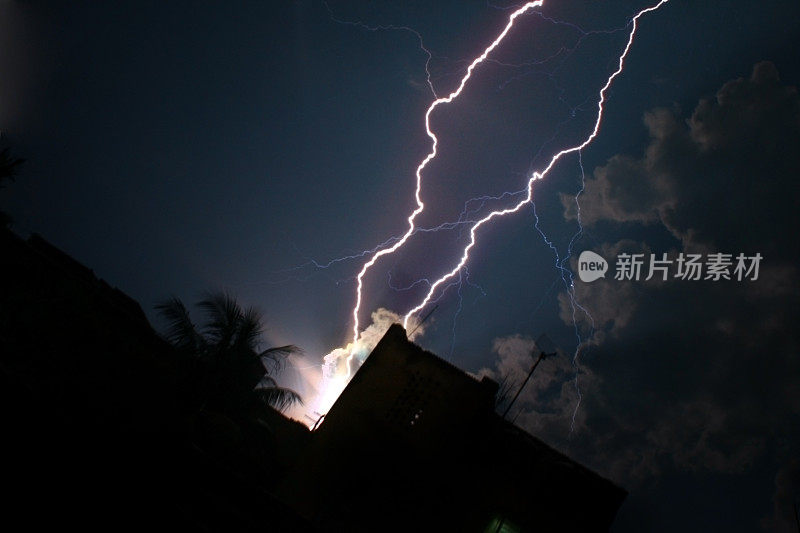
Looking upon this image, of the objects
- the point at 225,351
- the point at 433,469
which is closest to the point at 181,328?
the point at 225,351

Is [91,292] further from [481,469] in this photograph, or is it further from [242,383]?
[481,469]

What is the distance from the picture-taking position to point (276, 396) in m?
11.5

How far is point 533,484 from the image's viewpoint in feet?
31.6

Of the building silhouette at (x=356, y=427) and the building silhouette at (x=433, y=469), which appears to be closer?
the building silhouette at (x=356, y=427)

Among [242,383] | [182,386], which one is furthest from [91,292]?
[242,383]

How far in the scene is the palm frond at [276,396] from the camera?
1123 cm

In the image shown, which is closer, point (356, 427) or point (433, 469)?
point (433, 469)

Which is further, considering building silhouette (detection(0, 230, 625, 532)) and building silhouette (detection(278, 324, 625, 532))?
building silhouette (detection(278, 324, 625, 532))

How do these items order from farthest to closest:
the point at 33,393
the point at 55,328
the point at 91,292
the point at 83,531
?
the point at 91,292
the point at 55,328
the point at 83,531
the point at 33,393

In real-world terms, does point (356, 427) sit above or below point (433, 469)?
below

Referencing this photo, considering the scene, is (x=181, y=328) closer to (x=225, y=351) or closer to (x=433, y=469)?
(x=225, y=351)

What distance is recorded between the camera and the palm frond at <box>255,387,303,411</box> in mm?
11234

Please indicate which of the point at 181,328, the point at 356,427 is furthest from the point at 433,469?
the point at 181,328

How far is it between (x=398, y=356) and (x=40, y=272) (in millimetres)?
8541
